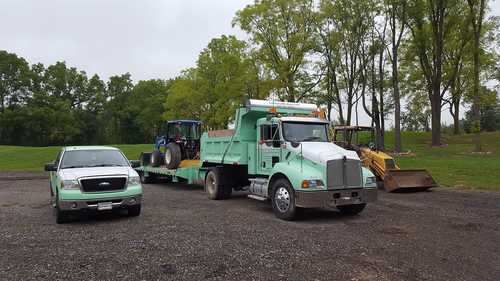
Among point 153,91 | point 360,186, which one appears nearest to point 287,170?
point 360,186

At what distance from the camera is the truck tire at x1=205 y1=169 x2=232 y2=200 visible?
Result: 12.8 meters

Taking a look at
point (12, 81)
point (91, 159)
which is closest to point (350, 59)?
point (91, 159)

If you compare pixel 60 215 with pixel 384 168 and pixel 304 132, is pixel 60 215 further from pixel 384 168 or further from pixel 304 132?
pixel 384 168

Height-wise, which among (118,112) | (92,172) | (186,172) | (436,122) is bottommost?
(186,172)

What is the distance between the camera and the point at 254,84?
3500 centimetres

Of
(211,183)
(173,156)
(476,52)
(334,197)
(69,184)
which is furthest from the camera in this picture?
(476,52)

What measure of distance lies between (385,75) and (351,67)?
2847mm

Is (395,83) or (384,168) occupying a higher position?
(395,83)

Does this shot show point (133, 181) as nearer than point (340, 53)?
Yes

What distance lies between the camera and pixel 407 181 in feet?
47.4

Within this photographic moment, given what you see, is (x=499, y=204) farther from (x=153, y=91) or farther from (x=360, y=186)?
(x=153, y=91)

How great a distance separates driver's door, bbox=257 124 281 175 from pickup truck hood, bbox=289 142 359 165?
25.9 inches

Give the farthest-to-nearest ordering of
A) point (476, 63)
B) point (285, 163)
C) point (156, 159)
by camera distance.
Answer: point (476, 63)
point (156, 159)
point (285, 163)

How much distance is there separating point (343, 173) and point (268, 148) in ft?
7.85
